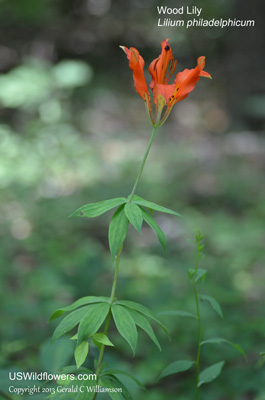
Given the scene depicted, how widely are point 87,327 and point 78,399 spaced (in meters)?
0.13

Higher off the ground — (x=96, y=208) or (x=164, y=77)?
(x=164, y=77)

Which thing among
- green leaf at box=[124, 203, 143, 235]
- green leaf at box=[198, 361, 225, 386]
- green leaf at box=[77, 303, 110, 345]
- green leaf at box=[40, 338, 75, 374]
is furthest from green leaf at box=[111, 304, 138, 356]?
green leaf at box=[40, 338, 75, 374]

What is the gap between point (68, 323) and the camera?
0.77m

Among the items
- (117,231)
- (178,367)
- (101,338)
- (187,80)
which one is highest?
(187,80)

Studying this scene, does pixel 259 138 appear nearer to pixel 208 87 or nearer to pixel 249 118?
pixel 249 118

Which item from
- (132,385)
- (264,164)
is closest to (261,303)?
(132,385)

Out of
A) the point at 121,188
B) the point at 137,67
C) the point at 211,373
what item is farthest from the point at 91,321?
the point at 121,188

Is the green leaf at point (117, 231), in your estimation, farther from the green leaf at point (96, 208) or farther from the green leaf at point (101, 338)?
the green leaf at point (101, 338)

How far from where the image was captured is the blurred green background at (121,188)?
73.7 inches

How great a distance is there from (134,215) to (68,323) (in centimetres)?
23

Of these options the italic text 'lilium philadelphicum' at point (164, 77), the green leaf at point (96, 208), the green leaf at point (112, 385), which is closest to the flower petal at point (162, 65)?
the italic text 'lilium philadelphicum' at point (164, 77)

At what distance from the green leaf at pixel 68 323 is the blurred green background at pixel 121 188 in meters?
0.28

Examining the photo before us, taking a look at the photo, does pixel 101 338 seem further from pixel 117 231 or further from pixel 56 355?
pixel 56 355

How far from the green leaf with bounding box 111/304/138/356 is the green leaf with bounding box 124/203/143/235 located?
0.15 m
